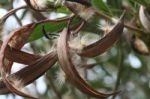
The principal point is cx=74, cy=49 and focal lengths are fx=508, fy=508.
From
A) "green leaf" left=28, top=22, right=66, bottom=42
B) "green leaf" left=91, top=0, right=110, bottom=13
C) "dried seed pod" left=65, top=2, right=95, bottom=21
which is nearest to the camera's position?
"dried seed pod" left=65, top=2, right=95, bottom=21

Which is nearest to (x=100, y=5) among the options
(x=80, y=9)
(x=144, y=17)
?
(x=144, y=17)

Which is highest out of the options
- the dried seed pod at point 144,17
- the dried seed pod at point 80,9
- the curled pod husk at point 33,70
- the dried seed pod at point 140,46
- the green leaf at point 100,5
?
the dried seed pod at point 80,9

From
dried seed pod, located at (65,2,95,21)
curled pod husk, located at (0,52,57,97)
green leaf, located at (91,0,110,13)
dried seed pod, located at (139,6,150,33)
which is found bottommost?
dried seed pod, located at (139,6,150,33)

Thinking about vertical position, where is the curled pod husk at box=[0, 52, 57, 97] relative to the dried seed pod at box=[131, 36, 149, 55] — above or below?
above

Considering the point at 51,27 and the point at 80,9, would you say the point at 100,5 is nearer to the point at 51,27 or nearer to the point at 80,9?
the point at 51,27

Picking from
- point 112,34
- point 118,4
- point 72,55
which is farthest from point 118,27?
point 118,4

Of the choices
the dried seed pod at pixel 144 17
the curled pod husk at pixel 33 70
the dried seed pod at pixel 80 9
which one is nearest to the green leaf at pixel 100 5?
the dried seed pod at pixel 144 17

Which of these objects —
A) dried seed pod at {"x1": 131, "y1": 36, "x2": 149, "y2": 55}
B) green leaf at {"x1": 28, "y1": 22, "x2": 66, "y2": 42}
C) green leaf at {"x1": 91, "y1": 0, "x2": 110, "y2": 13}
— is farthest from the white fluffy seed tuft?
dried seed pod at {"x1": 131, "y1": 36, "x2": 149, "y2": 55}

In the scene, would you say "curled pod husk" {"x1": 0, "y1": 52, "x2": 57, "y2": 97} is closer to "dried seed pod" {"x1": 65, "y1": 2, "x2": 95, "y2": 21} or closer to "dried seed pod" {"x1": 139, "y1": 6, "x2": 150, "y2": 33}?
"dried seed pod" {"x1": 65, "y1": 2, "x2": 95, "y2": 21}

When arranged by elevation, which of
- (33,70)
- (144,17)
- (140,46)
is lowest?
(140,46)

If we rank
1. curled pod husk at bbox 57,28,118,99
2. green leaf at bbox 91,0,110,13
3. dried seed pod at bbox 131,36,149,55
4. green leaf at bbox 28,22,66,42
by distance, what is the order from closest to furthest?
curled pod husk at bbox 57,28,118,99 → green leaf at bbox 28,22,66,42 → green leaf at bbox 91,0,110,13 → dried seed pod at bbox 131,36,149,55

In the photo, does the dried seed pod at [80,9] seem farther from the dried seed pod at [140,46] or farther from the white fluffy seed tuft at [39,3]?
the dried seed pod at [140,46]
